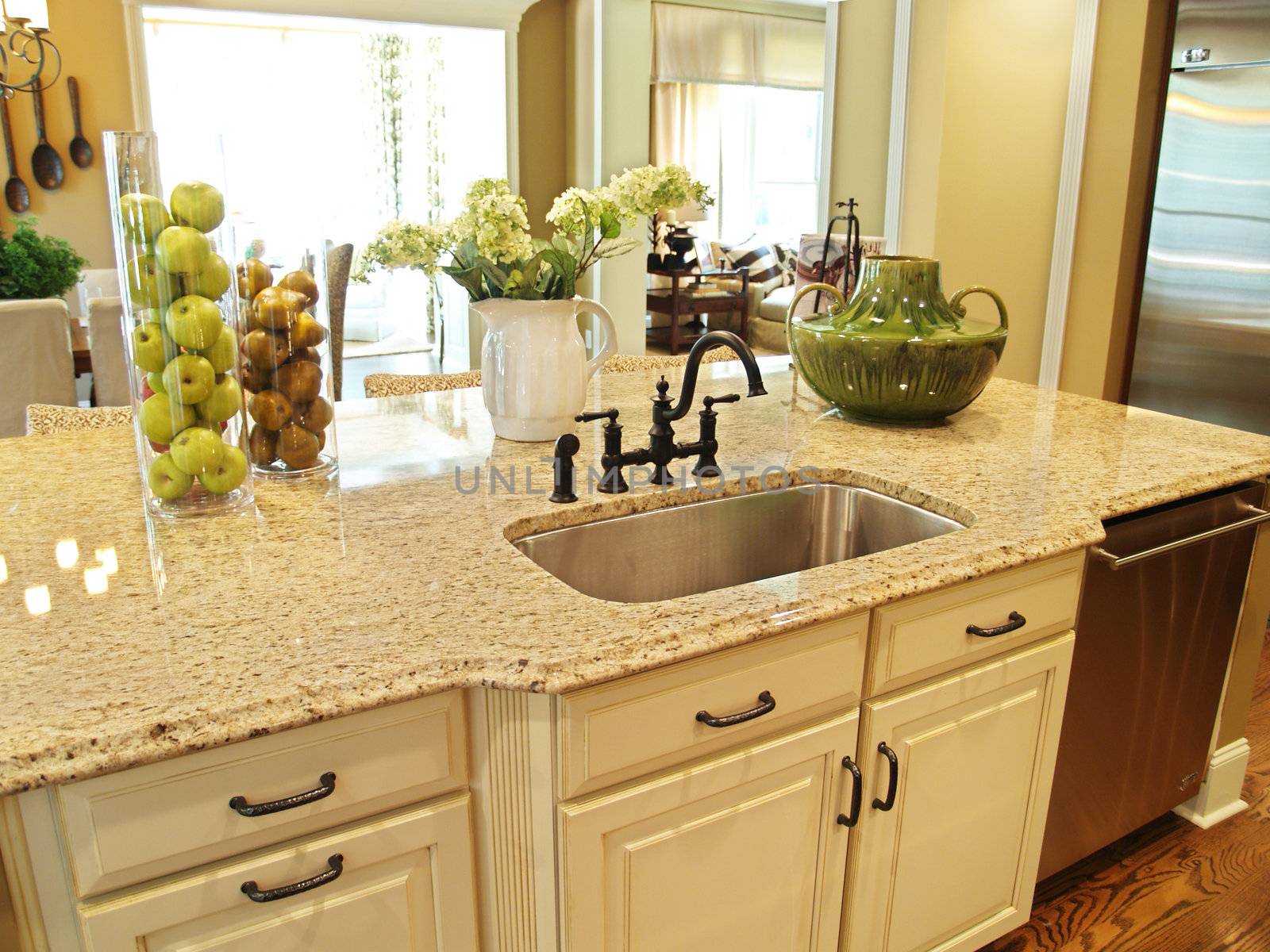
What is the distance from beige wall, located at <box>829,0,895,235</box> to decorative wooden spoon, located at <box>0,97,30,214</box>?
13.8ft

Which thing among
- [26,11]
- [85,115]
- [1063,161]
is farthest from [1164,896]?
[85,115]

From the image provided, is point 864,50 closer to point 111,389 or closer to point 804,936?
point 111,389

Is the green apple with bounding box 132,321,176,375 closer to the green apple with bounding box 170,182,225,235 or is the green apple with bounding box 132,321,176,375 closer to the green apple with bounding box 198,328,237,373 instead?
the green apple with bounding box 198,328,237,373

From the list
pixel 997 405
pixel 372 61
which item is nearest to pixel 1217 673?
pixel 997 405

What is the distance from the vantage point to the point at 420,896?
3.59 ft

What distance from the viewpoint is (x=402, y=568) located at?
1.25 m

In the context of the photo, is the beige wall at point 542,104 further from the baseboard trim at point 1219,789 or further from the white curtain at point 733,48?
the baseboard trim at point 1219,789

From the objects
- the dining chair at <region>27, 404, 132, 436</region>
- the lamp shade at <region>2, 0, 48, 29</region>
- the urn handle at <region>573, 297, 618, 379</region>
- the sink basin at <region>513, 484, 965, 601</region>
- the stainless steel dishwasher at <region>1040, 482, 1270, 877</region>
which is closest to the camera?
the sink basin at <region>513, 484, 965, 601</region>

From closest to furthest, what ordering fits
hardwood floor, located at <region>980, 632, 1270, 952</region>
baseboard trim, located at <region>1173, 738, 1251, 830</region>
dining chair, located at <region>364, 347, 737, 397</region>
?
hardwood floor, located at <region>980, 632, 1270, 952</region>
baseboard trim, located at <region>1173, 738, 1251, 830</region>
dining chair, located at <region>364, 347, 737, 397</region>

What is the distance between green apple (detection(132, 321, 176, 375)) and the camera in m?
1.34

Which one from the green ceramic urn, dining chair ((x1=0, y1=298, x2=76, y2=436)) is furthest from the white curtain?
the green ceramic urn

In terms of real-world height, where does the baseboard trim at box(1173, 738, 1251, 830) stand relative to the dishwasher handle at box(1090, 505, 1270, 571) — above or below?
below

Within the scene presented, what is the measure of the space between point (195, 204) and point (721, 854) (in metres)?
1.11

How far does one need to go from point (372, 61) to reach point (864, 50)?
5848 millimetres
